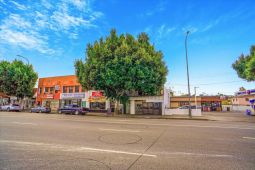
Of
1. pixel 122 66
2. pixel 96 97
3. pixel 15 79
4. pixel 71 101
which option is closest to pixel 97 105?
pixel 96 97

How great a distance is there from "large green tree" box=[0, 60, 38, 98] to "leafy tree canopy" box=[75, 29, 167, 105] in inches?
743

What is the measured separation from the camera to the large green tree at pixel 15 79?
34969 millimetres

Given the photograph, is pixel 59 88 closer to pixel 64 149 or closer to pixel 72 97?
pixel 72 97

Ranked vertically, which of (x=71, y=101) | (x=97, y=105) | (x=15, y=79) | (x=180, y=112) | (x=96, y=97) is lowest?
(x=180, y=112)

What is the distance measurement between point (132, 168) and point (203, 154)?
8.63 ft

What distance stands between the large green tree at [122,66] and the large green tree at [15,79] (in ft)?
61.8

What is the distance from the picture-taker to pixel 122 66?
72.3ft

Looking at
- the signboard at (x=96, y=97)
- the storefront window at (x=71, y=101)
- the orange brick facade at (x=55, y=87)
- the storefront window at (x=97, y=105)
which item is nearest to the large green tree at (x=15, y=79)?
the orange brick facade at (x=55, y=87)

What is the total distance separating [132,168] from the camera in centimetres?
410

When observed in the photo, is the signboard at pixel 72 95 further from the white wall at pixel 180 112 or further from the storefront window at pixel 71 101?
the white wall at pixel 180 112

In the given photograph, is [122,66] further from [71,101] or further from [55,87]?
[55,87]

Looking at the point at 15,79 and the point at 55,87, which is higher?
the point at 15,79

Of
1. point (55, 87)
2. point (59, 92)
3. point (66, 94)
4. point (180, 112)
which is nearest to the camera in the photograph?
point (180, 112)

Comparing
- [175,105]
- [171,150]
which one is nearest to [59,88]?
[175,105]
